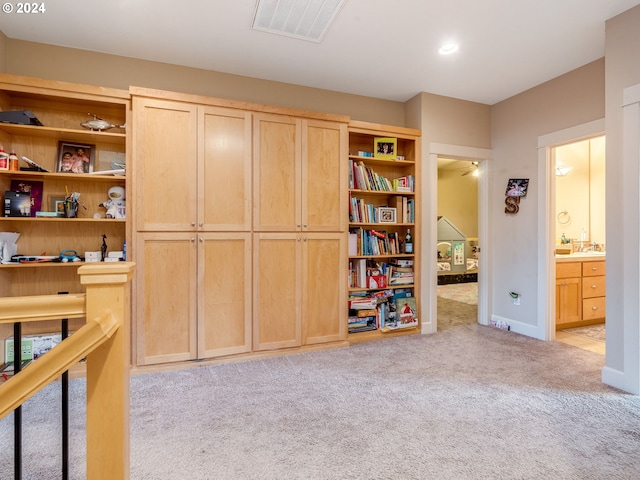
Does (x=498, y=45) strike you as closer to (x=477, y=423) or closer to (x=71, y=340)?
(x=477, y=423)

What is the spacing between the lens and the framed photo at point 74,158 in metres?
2.66

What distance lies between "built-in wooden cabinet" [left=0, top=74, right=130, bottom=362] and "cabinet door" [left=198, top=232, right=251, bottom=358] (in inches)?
26.3

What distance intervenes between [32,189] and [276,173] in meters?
1.89

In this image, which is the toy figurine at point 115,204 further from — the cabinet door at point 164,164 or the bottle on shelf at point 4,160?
the bottle on shelf at point 4,160

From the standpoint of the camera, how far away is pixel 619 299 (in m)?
2.37

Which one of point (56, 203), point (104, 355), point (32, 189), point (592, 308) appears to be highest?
point (32, 189)

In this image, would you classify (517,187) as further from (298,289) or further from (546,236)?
(298,289)

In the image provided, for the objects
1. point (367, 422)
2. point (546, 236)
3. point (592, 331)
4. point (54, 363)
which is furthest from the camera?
point (592, 331)

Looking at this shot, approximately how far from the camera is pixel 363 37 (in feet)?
8.60

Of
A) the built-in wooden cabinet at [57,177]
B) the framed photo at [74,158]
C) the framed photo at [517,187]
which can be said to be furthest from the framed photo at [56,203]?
the framed photo at [517,187]

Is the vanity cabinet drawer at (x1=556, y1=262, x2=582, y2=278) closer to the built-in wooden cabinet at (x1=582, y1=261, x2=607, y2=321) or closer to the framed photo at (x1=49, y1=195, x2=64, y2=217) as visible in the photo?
the built-in wooden cabinet at (x1=582, y1=261, x2=607, y2=321)

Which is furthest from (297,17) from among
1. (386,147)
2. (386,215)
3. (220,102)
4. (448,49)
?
(386,215)

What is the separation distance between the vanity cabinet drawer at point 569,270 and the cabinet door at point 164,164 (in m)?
3.74

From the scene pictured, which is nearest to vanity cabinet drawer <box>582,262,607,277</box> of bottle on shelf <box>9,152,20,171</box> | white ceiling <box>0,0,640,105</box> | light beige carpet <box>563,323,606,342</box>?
light beige carpet <box>563,323,606,342</box>
